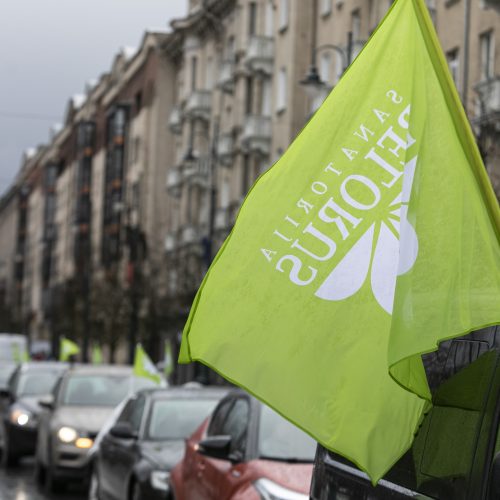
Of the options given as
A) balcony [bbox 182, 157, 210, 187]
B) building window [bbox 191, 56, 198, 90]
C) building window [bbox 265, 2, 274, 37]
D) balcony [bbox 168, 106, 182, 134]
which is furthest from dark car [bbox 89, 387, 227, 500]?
balcony [bbox 168, 106, 182, 134]

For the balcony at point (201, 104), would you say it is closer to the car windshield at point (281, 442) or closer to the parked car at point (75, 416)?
the parked car at point (75, 416)

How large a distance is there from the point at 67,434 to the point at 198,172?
5070cm

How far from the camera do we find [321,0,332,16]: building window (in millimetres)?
53372

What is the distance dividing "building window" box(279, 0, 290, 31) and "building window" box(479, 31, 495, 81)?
753 inches

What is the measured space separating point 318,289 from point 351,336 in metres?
0.24

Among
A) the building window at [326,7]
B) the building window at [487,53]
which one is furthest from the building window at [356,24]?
the building window at [487,53]

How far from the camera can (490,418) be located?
196 inches

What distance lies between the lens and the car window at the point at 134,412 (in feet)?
48.8

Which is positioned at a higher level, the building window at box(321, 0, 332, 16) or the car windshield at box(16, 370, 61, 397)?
the building window at box(321, 0, 332, 16)

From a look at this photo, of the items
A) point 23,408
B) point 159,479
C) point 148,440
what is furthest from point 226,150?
point 159,479

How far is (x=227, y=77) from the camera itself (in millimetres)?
63969

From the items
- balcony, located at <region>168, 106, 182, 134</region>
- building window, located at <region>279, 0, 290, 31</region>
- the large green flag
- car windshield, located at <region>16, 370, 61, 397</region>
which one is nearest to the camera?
the large green flag

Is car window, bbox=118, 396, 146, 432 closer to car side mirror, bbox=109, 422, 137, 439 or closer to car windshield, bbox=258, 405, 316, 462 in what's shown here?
car side mirror, bbox=109, 422, 137, 439

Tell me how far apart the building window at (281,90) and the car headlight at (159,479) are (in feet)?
145
